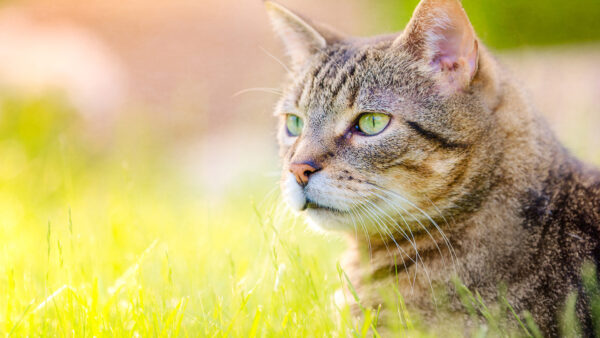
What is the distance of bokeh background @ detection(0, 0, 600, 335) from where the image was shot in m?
2.30

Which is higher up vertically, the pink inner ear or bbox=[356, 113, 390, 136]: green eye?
the pink inner ear

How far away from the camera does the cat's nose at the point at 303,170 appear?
7.38 feet

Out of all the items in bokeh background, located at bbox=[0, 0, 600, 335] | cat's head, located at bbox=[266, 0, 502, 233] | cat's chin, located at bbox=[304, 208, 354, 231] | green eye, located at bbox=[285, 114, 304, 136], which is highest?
cat's head, located at bbox=[266, 0, 502, 233]

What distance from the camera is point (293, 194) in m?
2.34

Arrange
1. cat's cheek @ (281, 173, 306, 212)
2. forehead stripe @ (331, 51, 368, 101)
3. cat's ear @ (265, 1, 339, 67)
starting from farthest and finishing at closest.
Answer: cat's ear @ (265, 1, 339, 67) < forehead stripe @ (331, 51, 368, 101) < cat's cheek @ (281, 173, 306, 212)

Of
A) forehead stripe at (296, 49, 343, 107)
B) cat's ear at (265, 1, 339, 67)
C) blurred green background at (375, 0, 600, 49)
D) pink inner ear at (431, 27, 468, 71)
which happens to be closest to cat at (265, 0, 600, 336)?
pink inner ear at (431, 27, 468, 71)

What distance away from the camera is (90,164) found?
5.91 meters

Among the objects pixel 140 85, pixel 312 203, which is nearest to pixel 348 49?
pixel 312 203

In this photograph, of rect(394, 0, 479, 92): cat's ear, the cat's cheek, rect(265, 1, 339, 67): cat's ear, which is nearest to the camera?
rect(394, 0, 479, 92): cat's ear

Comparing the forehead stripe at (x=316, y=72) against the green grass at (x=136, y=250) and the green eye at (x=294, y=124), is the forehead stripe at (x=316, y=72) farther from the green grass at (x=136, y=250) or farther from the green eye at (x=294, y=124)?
the green grass at (x=136, y=250)

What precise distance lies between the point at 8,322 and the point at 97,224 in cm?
179

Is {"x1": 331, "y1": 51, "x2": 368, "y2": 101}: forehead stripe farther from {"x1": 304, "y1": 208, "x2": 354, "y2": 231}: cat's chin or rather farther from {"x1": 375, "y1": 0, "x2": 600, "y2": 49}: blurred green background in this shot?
{"x1": 375, "y1": 0, "x2": 600, "y2": 49}: blurred green background

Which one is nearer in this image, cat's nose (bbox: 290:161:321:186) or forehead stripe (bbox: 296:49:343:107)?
cat's nose (bbox: 290:161:321:186)

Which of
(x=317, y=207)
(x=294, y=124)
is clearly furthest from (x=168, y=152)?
(x=317, y=207)
